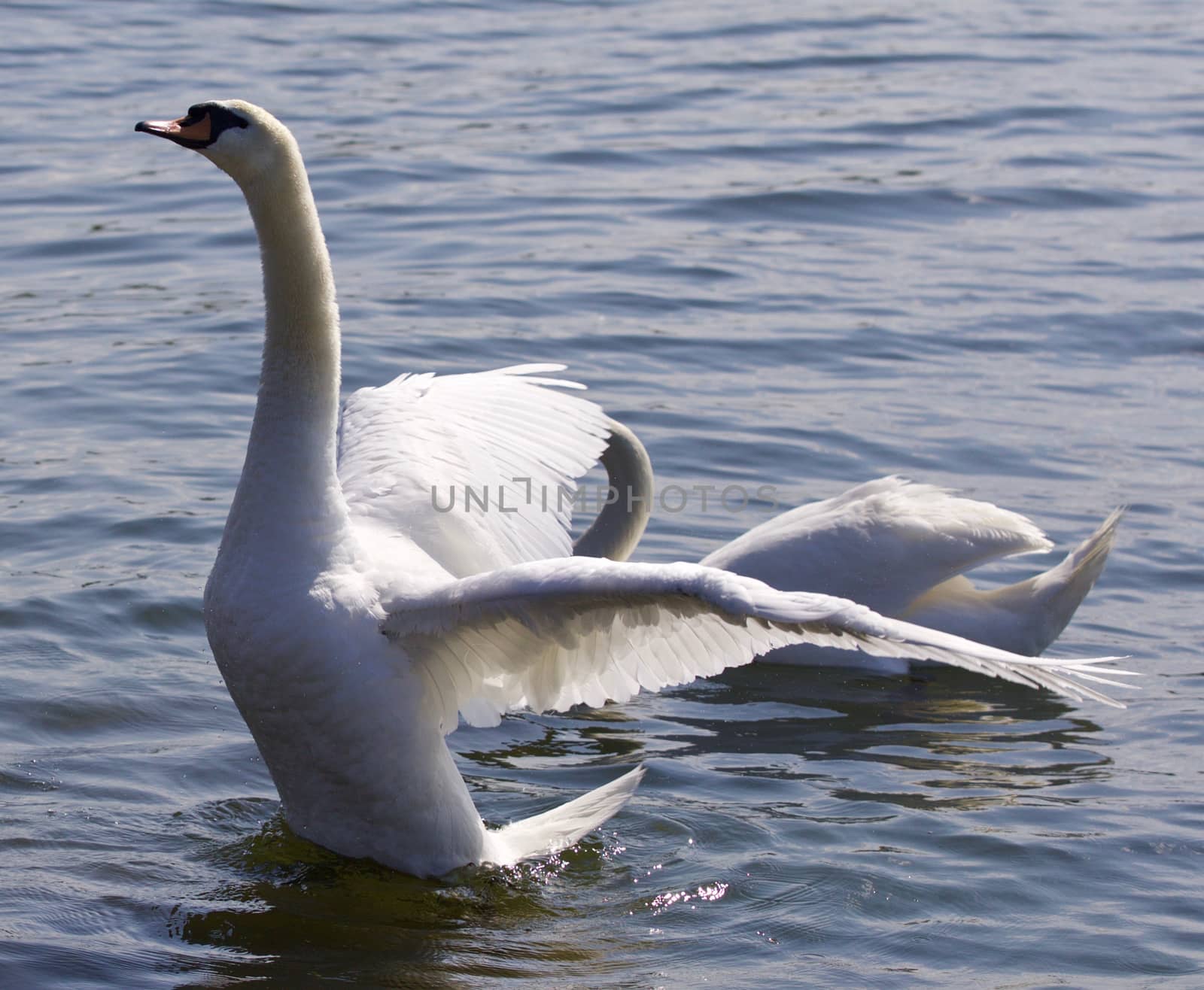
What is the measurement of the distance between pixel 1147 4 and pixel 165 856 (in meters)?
18.2

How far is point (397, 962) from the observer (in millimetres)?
4703

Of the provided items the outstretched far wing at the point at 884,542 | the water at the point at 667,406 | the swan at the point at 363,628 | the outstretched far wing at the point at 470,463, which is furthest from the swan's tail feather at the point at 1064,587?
the swan at the point at 363,628

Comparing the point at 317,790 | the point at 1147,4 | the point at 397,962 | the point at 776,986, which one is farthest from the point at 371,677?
the point at 1147,4

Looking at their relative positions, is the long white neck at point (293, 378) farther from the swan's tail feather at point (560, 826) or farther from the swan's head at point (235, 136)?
the swan's tail feather at point (560, 826)

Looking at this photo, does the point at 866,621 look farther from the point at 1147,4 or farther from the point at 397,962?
the point at 1147,4

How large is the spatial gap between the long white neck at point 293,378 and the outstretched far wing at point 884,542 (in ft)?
9.06

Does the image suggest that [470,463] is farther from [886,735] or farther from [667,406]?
[667,406]

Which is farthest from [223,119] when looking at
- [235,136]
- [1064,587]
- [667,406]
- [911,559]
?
[667,406]

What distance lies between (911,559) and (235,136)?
370 centimetres

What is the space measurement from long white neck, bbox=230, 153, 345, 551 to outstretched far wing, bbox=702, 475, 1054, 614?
2.76 meters

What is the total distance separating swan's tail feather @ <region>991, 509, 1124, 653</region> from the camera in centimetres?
729

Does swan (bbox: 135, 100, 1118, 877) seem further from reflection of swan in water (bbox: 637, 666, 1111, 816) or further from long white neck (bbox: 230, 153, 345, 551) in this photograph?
reflection of swan in water (bbox: 637, 666, 1111, 816)

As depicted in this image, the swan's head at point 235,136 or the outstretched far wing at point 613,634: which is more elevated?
the swan's head at point 235,136

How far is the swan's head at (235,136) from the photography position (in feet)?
14.9
